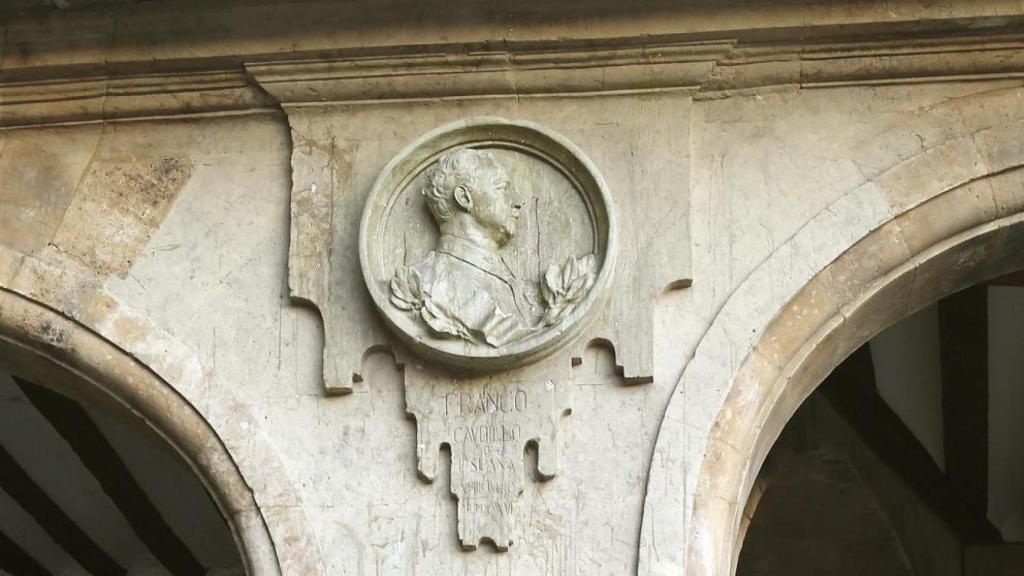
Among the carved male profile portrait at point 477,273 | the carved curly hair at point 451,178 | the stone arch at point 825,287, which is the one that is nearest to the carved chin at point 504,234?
the carved male profile portrait at point 477,273

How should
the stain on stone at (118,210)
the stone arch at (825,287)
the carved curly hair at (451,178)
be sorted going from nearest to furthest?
the stone arch at (825,287), the carved curly hair at (451,178), the stain on stone at (118,210)

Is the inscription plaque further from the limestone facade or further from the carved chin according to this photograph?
the carved chin

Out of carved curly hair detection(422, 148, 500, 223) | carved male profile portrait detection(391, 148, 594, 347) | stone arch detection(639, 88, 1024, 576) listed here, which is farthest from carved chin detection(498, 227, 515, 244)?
stone arch detection(639, 88, 1024, 576)

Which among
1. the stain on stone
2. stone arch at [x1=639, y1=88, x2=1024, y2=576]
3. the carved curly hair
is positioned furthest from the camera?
the stain on stone

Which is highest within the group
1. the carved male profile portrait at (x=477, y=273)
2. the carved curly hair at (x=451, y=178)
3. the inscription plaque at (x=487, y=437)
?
the carved curly hair at (x=451, y=178)

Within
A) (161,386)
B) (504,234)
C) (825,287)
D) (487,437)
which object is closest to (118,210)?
(161,386)

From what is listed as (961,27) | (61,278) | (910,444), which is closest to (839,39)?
(961,27)

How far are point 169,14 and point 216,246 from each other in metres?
0.60

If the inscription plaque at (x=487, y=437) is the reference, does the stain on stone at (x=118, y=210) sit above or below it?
above

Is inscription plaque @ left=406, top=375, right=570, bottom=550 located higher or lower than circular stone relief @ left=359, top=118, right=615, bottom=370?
lower

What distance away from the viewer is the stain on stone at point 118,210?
205 inches

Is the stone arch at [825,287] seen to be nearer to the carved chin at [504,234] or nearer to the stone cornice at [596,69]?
the stone cornice at [596,69]

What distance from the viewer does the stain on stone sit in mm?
5207

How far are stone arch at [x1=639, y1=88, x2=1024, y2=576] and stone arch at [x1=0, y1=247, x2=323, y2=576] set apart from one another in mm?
875
